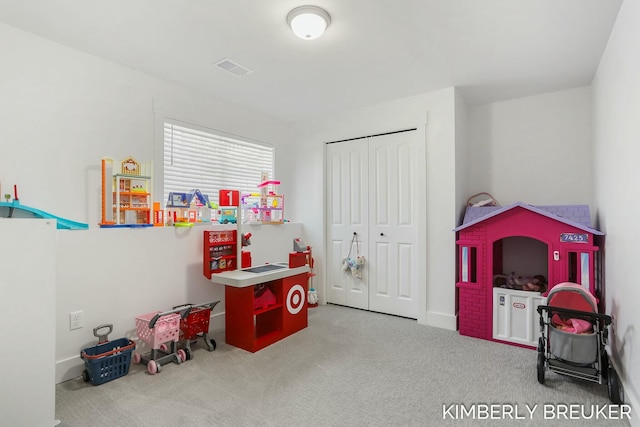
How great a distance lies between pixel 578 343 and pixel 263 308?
7.93 ft

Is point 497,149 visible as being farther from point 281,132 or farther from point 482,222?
point 281,132

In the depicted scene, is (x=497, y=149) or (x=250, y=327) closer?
(x=250, y=327)

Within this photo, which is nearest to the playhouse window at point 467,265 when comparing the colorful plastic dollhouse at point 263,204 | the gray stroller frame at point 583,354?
the gray stroller frame at point 583,354

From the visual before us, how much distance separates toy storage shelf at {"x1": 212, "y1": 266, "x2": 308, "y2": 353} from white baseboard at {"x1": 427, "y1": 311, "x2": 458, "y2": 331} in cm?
137

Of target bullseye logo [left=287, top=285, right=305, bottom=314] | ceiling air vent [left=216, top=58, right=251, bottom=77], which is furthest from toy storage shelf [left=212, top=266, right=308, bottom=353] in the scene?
ceiling air vent [left=216, top=58, right=251, bottom=77]

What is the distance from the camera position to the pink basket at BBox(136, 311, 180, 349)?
2562 mm

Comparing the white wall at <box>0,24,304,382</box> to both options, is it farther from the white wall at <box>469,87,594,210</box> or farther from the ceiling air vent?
the white wall at <box>469,87,594,210</box>

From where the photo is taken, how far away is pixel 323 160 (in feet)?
14.8

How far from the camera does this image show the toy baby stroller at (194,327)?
2828 millimetres

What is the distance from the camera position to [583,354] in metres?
2.20

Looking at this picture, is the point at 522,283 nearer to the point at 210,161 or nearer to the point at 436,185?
the point at 436,185

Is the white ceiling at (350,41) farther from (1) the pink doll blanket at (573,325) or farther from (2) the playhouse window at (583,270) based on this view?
(1) the pink doll blanket at (573,325)

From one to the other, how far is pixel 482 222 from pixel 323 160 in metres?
2.15

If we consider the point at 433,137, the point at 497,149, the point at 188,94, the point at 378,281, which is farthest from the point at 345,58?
the point at 378,281
